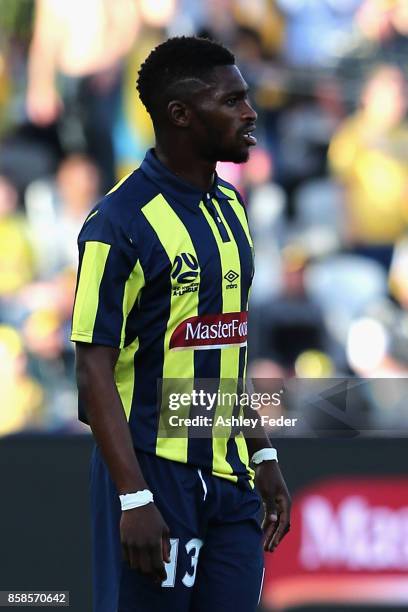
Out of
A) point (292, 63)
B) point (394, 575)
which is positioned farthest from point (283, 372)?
point (292, 63)

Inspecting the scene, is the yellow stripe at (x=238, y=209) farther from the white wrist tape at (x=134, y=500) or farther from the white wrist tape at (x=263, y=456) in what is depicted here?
the white wrist tape at (x=134, y=500)

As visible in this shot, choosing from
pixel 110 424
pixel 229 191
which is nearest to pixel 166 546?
pixel 110 424

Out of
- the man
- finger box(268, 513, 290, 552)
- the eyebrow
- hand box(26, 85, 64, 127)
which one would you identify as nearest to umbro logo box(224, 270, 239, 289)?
the man

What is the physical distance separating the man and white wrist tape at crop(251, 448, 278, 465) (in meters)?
0.16

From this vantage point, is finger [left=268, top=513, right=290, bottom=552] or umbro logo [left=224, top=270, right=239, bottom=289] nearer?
umbro logo [left=224, top=270, right=239, bottom=289]

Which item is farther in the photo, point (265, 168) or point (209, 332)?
point (265, 168)

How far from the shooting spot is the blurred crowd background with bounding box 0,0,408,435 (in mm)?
5496

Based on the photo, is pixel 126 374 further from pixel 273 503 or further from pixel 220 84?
pixel 220 84

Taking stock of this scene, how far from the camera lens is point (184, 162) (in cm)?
297

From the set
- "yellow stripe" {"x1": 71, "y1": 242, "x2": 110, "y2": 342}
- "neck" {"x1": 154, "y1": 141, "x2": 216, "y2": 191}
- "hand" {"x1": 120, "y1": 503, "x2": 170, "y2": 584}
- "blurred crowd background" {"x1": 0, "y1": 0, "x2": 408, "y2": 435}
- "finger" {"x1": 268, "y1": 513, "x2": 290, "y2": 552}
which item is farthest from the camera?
"blurred crowd background" {"x1": 0, "y1": 0, "x2": 408, "y2": 435}

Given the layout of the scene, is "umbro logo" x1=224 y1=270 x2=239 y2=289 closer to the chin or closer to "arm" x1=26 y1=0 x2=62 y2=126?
the chin

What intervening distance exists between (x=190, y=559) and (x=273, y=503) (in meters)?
0.37

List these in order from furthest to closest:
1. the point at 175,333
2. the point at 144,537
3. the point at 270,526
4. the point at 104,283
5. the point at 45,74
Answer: the point at 45,74 → the point at 270,526 → the point at 175,333 → the point at 104,283 → the point at 144,537

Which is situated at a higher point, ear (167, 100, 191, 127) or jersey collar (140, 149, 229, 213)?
ear (167, 100, 191, 127)
